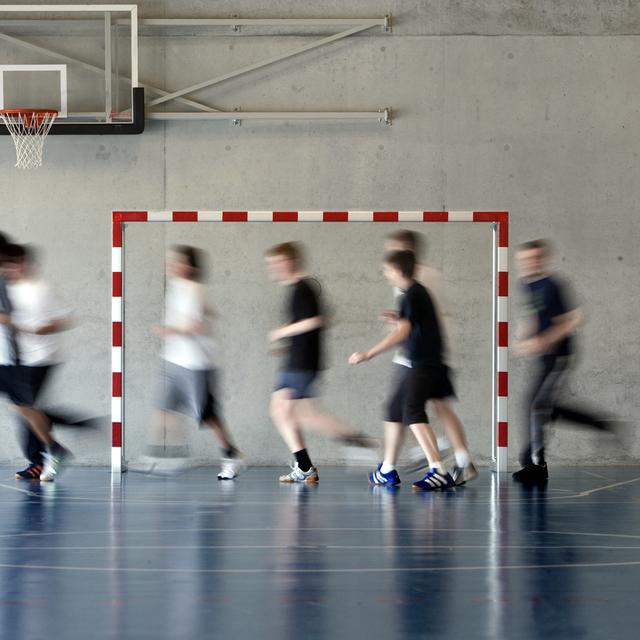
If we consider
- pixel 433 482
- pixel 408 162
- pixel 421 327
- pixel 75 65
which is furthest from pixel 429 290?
pixel 75 65

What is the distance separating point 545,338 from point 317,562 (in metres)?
3.45

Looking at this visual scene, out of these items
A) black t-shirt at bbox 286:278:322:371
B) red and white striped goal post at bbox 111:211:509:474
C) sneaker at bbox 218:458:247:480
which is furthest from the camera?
red and white striped goal post at bbox 111:211:509:474

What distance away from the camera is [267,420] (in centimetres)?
993

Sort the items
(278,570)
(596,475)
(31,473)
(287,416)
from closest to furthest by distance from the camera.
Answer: (278,570) → (287,416) → (31,473) → (596,475)

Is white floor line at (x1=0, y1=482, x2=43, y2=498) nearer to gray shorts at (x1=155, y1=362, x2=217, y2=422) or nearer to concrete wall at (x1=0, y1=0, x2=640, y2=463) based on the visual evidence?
gray shorts at (x1=155, y1=362, x2=217, y2=422)

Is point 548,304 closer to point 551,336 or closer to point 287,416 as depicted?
point 551,336

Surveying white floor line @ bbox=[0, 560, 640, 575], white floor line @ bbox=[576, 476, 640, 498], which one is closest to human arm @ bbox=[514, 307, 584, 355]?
white floor line @ bbox=[576, 476, 640, 498]

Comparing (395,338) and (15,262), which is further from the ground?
(15,262)

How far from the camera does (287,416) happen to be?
806cm

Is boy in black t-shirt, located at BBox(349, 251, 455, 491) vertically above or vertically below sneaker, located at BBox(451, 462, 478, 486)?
above

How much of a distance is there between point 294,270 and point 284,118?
2348 millimetres

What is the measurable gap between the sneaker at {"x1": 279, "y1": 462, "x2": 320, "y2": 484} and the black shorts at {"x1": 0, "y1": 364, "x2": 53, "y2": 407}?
1.89m

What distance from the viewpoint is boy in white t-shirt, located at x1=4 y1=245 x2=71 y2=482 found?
8141 millimetres

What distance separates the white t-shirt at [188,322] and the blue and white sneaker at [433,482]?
1.74m
